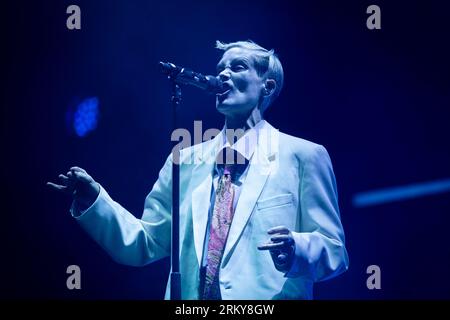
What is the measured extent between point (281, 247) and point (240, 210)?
0.29 m

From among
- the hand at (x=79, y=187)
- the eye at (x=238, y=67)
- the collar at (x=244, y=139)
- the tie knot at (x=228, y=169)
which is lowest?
the hand at (x=79, y=187)

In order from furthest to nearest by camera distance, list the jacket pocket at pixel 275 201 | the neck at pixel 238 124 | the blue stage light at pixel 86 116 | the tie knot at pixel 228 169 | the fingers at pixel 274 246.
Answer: the blue stage light at pixel 86 116 → the neck at pixel 238 124 → the tie knot at pixel 228 169 → the jacket pocket at pixel 275 201 → the fingers at pixel 274 246

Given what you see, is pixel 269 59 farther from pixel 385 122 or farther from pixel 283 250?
pixel 283 250

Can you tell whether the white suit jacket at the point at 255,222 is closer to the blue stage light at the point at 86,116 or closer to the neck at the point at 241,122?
the neck at the point at 241,122

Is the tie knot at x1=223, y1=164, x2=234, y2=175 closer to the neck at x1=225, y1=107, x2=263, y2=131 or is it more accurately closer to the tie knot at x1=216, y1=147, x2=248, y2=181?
the tie knot at x1=216, y1=147, x2=248, y2=181

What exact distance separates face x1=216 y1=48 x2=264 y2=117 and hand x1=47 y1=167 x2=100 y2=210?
0.62 m

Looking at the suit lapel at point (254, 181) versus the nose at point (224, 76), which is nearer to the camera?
the suit lapel at point (254, 181)

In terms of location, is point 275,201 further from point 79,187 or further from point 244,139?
point 79,187

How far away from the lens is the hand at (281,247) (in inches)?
83.4

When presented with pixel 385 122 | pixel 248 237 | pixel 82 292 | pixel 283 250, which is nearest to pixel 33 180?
pixel 82 292

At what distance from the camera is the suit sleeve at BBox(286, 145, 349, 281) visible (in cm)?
225

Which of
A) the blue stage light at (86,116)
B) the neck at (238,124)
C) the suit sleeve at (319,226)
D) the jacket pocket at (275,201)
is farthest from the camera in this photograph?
the blue stage light at (86,116)

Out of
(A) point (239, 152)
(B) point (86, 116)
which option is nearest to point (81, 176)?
(B) point (86, 116)

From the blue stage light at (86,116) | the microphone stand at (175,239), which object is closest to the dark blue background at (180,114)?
the blue stage light at (86,116)
